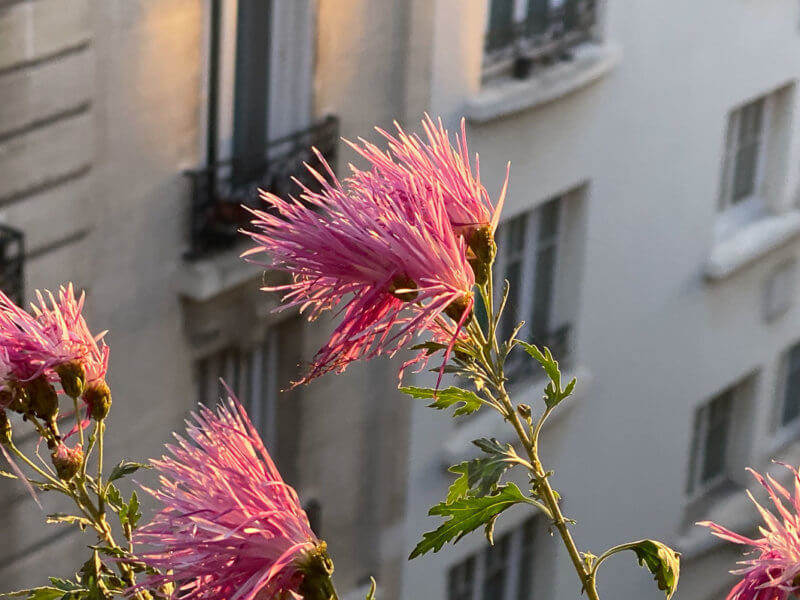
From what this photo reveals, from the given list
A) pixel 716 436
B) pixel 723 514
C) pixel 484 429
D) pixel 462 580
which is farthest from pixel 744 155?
pixel 462 580

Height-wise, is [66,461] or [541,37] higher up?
[66,461]

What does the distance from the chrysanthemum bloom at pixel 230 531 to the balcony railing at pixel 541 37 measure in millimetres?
6468

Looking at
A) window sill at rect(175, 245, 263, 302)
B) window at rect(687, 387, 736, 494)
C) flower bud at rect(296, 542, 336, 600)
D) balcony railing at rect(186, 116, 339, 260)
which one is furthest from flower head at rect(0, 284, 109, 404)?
window at rect(687, 387, 736, 494)

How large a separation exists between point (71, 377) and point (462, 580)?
7469mm

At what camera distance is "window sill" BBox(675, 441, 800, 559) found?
33.2 feet

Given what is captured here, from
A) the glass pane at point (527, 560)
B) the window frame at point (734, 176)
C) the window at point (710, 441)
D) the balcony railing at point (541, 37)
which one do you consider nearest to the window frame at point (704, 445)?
the window at point (710, 441)

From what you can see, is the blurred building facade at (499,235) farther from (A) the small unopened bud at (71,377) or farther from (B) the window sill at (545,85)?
(A) the small unopened bud at (71,377)

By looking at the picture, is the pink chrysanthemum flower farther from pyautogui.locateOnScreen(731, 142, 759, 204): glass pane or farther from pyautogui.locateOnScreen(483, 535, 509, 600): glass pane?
pyautogui.locateOnScreen(731, 142, 759, 204): glass pane

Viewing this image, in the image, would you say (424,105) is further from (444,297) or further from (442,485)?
(444,297)

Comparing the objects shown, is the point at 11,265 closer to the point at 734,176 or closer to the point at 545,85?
the point at 545,85

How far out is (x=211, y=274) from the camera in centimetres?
597

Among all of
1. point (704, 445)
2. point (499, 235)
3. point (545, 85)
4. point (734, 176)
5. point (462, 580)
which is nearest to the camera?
point (545, 85)

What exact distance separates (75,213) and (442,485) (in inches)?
123

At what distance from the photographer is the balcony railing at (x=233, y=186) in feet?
19.6
